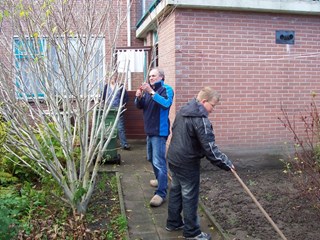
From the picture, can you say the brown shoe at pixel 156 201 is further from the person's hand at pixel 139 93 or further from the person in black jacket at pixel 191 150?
the person's hand at pixel 139 93

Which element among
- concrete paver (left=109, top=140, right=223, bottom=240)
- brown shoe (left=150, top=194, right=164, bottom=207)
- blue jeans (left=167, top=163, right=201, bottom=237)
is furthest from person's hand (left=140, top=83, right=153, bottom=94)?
concrete paver (left=109, top=140, right=223, bottom=240)

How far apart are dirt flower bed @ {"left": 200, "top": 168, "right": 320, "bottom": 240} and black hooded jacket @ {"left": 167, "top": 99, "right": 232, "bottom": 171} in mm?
1030

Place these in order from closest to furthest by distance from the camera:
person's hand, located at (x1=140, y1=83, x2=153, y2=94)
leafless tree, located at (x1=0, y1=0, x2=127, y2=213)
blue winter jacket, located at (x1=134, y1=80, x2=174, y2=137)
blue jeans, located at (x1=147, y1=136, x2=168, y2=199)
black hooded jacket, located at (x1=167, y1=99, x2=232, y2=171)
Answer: black hooded jacket, located at (x1=167, y1=99, x2=232, y2=171) → leafless tree, located at (x1=0, y1=0, x2=127, y2=213) → person's hand, located at (x1=140, y1=83, x2=153, y2=94) → blue winter jacket, located at (x1=134, y1=80, x2=174, y2=137) → blue jeans, located at (x1=147, y1=136, x2=168, y2=199)

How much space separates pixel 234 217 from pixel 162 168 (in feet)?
3.82

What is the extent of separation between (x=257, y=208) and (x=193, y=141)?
1.69 meters

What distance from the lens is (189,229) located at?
4.22 meters

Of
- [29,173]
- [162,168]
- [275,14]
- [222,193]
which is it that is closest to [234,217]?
[222,193]

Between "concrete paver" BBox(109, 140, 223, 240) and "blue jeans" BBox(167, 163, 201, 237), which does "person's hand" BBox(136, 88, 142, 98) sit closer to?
"blue jeans" BBox(167, 163, 201, 237)

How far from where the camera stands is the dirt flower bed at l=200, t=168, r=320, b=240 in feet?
14.6

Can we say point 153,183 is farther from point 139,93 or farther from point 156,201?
point 139,93

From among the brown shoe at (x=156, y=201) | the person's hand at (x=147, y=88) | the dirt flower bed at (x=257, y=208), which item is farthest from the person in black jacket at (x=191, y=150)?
the brown shoe at (x=156, y=201)

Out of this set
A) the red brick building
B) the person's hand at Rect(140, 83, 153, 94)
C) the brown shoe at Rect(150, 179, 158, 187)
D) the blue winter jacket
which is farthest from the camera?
the red brick building

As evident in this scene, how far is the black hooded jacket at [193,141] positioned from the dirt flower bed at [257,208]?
103 cm

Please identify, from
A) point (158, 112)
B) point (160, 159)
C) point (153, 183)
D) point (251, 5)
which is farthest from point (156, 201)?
point (251, 5)
